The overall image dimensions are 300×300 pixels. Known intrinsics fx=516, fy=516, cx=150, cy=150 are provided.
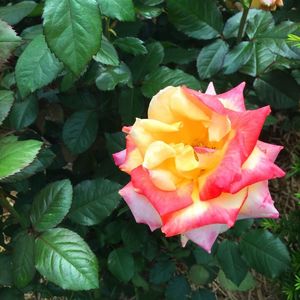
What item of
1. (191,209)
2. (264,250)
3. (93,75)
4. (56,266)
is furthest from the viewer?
(264,250)

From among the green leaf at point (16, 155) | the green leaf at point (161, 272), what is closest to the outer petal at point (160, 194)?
the green leaf at point (16, 155)

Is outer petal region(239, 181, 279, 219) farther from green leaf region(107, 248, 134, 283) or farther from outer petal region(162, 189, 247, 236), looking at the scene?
green leaf region(107, 248, 134, 283)

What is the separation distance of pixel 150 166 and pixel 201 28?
427 mm

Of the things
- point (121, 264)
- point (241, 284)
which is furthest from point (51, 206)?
point (241, 284)

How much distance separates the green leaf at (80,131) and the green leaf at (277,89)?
1.05 feet

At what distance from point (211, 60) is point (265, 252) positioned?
1.25ft

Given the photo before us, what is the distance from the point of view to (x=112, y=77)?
81 centimetres

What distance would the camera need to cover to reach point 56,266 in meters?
0.73

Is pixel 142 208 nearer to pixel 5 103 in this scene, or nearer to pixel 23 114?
pixel 5 103

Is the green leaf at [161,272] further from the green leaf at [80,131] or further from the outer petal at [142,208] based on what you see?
the outer petal at [142,208]

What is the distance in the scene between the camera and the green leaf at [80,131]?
3.09 feet

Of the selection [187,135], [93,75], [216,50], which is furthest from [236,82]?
[187,135]

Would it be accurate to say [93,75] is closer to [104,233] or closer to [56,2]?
[56,2]

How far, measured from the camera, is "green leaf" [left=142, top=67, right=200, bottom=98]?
32.0 inches
